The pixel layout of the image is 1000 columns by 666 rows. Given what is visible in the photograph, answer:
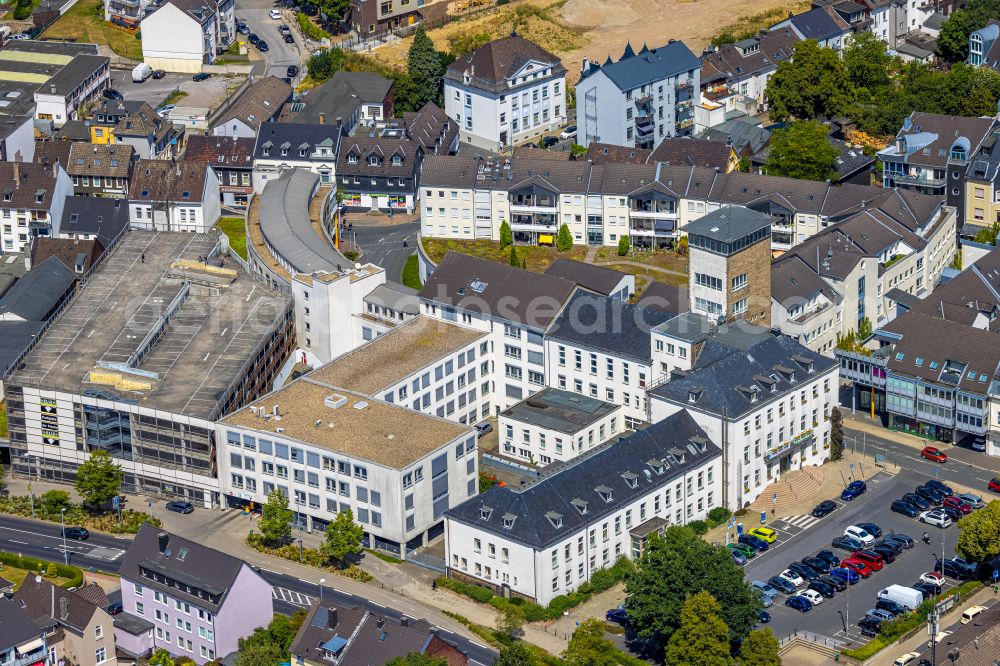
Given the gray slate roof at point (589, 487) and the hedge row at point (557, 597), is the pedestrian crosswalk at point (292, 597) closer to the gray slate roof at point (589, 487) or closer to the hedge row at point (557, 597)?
the hedge row at point (557, 597)

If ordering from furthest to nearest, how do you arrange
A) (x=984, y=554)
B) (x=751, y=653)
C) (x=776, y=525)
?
1. (x=776, y=525)
2. (x=984, y=554)
3. (x=751, y=653)

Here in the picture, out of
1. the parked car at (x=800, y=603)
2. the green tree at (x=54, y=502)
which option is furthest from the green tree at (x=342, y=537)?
the parked car at (x=800, y=603)

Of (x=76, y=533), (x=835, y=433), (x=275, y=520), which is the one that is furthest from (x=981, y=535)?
(x=76, y=533)

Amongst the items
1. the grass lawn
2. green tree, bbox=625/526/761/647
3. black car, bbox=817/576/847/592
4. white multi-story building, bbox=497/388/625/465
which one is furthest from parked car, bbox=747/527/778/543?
the grass lawn

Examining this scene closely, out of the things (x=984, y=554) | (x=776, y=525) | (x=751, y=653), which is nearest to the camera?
(x=751, y=653)

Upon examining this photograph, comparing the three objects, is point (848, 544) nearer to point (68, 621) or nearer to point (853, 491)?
point (853, 491)

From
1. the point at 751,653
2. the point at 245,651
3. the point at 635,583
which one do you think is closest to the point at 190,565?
the point at 245,651

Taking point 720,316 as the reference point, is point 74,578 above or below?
below

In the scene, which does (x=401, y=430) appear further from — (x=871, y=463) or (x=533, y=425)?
(x=871, y=463)
